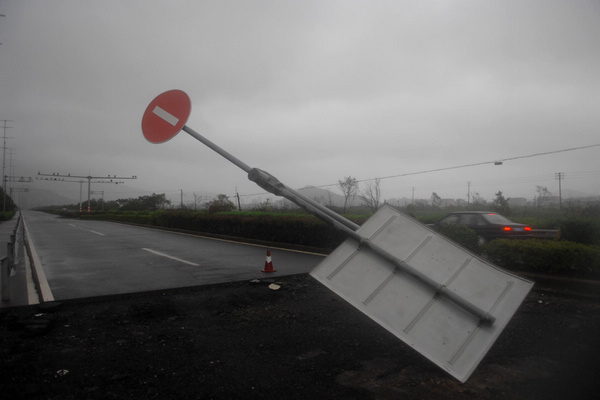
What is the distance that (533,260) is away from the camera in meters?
7.02

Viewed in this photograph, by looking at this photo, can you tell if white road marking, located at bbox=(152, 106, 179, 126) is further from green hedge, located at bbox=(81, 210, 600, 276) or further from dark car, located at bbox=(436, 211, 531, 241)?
dark car, located at bbox=(436, 211, 531, 241)

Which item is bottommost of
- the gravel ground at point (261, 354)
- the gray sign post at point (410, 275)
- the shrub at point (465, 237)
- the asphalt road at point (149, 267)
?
the gravel ground at point (261, 354)

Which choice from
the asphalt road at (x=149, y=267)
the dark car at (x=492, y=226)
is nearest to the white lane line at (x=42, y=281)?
the asphalt road at (x=149, y=267)

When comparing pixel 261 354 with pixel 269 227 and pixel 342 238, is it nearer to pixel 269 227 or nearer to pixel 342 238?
pixel 342 238

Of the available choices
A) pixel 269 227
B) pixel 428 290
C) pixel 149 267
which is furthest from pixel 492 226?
pixel 428 290

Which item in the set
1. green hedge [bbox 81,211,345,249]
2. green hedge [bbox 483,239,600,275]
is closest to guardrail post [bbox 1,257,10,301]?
green hedge [bbox 81,211,345,249]

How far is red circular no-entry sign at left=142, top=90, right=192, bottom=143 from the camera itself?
265cm

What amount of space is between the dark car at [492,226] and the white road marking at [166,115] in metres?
8.90

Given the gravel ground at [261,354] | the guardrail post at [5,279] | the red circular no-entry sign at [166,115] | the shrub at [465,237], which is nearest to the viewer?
the red circular no-entry sign at [166,115]

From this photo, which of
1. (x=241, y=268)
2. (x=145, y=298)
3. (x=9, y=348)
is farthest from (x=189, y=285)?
(x=9, y=348)

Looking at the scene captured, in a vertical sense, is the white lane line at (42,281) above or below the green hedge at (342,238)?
below

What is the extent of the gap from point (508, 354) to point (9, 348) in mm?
5342

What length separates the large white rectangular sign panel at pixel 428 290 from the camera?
6.19 feet

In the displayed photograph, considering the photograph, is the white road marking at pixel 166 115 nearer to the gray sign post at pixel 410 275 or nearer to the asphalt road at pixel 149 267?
the gray sign post at pixel 410 275
